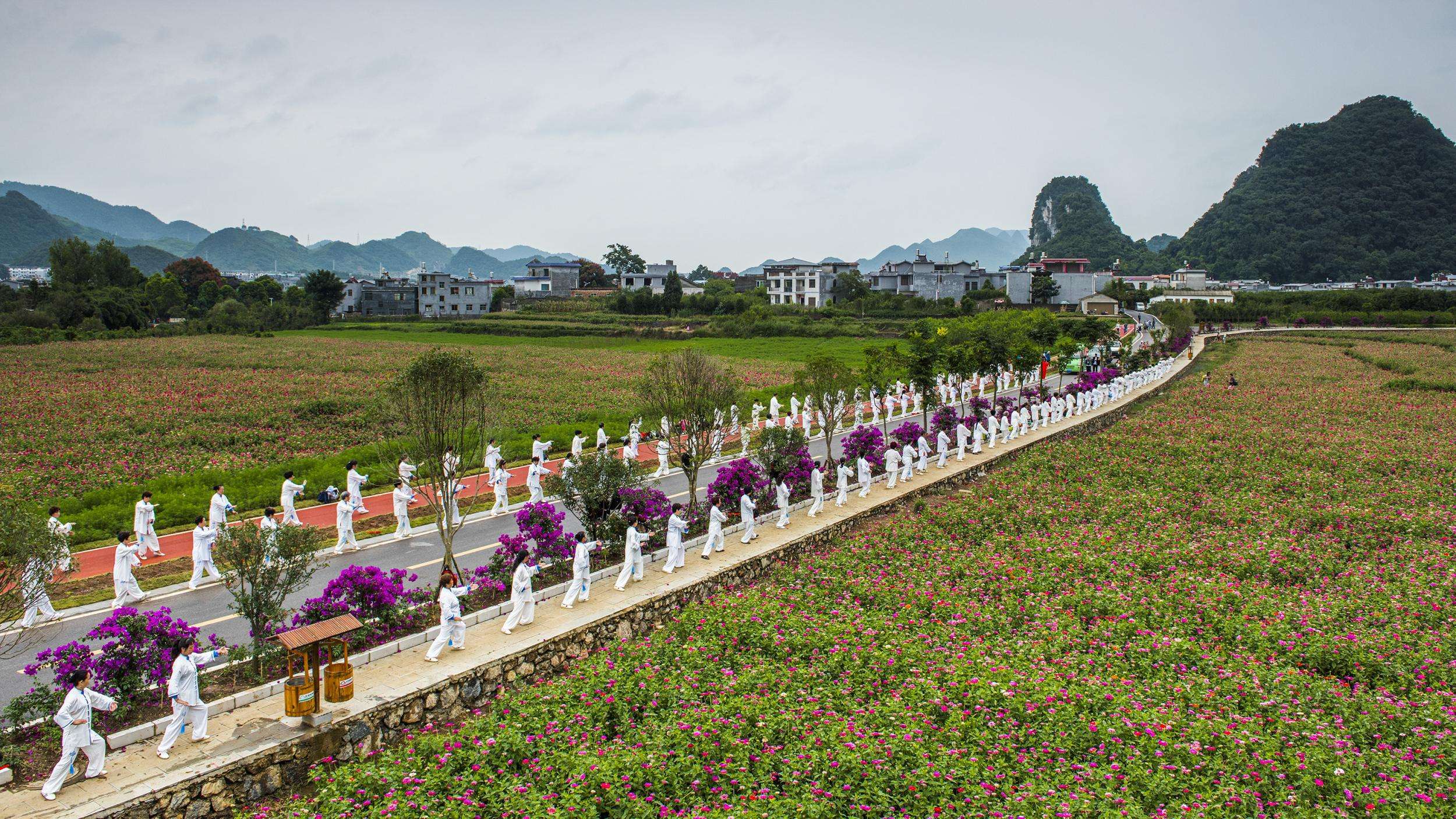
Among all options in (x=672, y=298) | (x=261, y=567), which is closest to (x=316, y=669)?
(x=261, y=567)

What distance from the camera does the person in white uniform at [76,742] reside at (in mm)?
7750

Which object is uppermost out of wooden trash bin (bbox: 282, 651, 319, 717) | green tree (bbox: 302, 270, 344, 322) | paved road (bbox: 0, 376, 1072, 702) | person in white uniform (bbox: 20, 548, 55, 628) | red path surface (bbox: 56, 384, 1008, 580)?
green tree (bbox: 302, 270, 344, 322)

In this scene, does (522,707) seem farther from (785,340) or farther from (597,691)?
Result: (785,340)

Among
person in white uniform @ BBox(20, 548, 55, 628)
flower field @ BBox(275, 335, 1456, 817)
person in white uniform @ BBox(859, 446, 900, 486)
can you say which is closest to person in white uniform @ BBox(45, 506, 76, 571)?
person in white uniform @ BBox(20, 548, 55, 628)

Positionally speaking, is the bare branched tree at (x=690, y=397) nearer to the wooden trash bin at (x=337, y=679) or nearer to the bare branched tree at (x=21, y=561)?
the wooden trash bin at (x=337, y=679)

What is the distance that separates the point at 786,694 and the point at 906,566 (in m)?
5.49

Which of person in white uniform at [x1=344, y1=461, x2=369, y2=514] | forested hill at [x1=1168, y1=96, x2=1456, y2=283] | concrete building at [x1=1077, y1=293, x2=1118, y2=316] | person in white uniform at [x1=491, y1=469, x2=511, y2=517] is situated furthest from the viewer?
forested hill at [x1=1168, y1=96, x2=1456, y2=283]

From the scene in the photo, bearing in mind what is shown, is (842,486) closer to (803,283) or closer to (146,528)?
(146,528)

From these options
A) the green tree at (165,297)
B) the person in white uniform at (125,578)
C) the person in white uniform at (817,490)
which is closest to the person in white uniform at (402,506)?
the person in white uniform at (125,578)

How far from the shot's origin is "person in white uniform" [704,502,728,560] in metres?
14.9

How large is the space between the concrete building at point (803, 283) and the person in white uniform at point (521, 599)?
7705 centimetres

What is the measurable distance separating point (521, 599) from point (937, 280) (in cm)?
7924

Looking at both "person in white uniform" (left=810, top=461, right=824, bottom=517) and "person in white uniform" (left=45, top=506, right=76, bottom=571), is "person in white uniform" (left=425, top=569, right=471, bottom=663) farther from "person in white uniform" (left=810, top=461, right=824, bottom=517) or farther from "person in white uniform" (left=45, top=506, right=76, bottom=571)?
"person in white uniform" (left=810, top=461, right=824, bottom=517)

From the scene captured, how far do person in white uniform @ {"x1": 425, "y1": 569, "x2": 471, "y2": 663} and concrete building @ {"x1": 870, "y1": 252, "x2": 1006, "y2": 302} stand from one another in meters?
75.4
